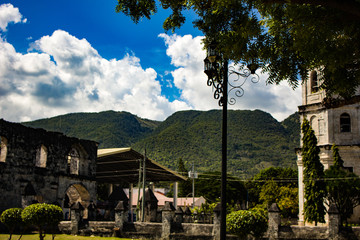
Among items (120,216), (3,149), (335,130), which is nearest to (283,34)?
(120,216)

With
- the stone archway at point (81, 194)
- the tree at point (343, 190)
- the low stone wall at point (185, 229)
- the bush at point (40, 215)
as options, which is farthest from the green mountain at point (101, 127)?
the bush at point (40, 215)

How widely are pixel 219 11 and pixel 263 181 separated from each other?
5923 centimetres

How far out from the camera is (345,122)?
32.7m

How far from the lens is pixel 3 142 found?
75.0 ft

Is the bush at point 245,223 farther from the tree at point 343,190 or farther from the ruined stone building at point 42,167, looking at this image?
the tree at point 343,190

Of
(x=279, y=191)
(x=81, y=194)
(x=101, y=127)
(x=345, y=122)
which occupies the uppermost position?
(x=101, y=127)

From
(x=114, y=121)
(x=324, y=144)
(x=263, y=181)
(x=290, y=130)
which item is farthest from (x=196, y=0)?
(x=114, y=121)

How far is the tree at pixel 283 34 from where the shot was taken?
6.87 metres

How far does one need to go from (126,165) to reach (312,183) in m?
15.8

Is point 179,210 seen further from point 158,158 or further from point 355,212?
point 158,158

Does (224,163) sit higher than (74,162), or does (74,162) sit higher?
(74,162)

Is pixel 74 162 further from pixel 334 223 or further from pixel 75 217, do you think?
pixel 334 223

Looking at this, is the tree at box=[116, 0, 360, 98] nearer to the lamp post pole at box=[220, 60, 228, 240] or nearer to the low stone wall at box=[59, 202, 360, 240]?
the lamp post pole at box=[220, 60, 228, 240]

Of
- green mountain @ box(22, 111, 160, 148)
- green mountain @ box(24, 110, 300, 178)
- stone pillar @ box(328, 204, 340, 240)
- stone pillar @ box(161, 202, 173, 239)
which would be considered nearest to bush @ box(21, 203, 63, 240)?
stone pillar @ box(161, 202, 173, 239)
